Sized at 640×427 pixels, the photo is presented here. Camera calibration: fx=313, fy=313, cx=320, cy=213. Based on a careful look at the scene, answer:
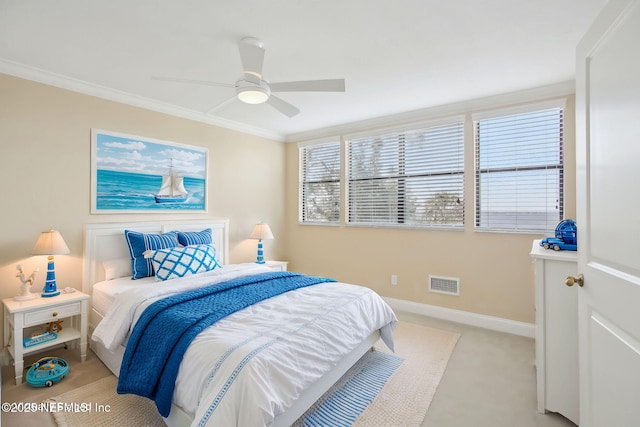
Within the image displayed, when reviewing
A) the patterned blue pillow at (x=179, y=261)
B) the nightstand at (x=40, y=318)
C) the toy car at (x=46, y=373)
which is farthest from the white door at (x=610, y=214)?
the nightstand at (x=40, y=318)

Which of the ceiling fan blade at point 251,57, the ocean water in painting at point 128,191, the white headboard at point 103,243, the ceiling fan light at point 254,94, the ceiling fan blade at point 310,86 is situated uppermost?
the ceiling fan blade at point 251,57

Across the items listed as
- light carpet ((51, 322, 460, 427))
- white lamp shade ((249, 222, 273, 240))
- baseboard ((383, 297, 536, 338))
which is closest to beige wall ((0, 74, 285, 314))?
white lamp shade ((249, 222, 273, 240))

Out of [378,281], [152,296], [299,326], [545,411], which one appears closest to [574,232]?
[545,411]

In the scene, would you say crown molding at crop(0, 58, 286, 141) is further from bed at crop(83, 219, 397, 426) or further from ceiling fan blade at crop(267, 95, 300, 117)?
ceiling fan blade at crop(267, 95, 300, 117)

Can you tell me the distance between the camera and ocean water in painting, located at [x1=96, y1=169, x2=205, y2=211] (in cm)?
311

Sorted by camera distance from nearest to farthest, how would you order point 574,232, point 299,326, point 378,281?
1. point 299,326
2. point 574,232
3. point 378,281

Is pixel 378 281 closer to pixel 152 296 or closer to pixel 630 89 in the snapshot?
pixel 152 296

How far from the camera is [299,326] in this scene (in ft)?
6.24

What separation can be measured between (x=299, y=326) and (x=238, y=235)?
2663 millimetres

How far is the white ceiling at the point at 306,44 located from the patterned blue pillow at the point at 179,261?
1.59 meters

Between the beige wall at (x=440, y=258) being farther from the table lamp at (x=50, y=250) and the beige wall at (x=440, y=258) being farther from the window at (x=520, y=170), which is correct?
the table lamp at (x=50, y=250)

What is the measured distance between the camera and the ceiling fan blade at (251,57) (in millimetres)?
1886

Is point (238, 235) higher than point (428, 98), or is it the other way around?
point (428, 98)

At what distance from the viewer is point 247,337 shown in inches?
67.4
